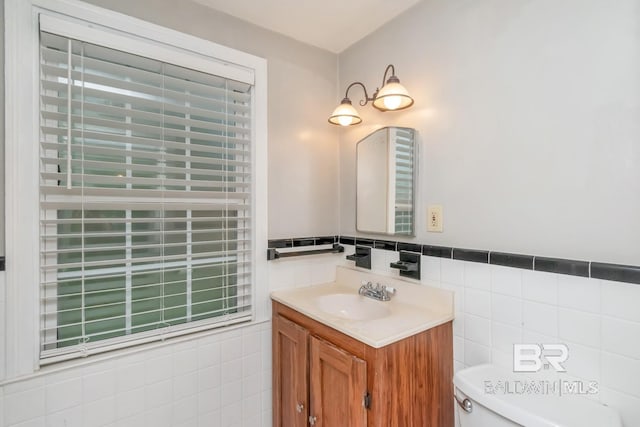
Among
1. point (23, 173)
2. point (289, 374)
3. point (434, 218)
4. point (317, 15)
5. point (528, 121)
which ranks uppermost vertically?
point (317, 15)

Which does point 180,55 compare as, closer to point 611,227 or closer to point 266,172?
point 266,172

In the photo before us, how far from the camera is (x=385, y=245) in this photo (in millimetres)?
1741

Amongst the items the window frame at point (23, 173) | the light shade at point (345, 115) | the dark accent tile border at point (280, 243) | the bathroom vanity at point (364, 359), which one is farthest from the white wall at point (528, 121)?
the window frame at point (23, 173)

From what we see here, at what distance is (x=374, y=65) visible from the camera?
183 cm

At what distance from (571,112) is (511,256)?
55 centimetres

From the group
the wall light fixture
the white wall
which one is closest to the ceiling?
the white wall

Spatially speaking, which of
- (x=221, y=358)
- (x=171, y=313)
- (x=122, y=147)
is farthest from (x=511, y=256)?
(x=122, y=147)

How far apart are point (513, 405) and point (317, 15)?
1899mm

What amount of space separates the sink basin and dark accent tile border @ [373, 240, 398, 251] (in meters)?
0.29

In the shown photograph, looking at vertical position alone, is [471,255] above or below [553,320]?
above

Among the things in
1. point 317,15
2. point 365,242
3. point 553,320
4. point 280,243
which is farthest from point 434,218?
point 317,15

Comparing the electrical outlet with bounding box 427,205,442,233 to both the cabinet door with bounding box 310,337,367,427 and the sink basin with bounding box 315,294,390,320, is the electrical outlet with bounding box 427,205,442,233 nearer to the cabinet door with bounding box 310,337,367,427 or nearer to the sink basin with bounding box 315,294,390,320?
the sink basin with bounding box 315,294,390,320

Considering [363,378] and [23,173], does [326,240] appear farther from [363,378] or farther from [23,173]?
[23,173]

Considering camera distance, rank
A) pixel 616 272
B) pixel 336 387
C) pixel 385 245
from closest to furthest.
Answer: pixel 616 272 < pixel 336 387 < pixel 385 245
